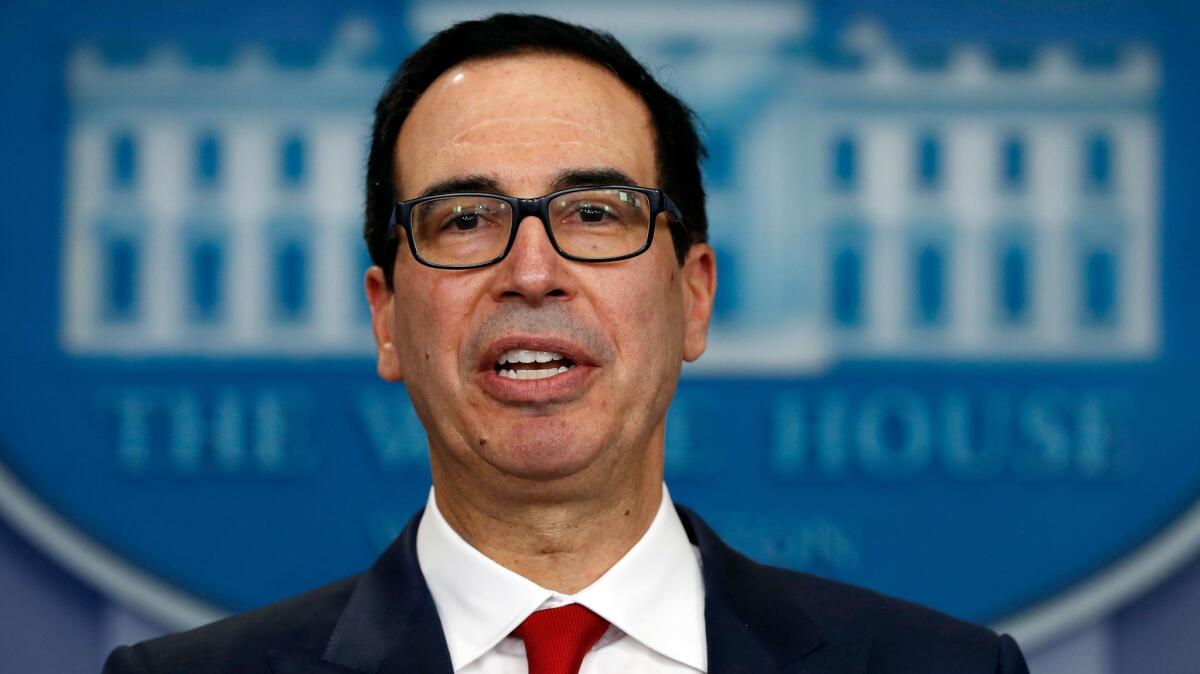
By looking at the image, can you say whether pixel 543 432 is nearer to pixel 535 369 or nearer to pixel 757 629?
pixel 535 369

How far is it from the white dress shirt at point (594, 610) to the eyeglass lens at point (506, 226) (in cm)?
36

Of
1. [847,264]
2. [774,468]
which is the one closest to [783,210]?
[847,264]

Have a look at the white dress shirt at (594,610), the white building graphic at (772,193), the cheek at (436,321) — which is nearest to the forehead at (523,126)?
the cheek at (436,321)

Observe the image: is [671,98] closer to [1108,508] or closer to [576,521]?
[576,521]

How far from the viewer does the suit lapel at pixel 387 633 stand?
5.25 feet

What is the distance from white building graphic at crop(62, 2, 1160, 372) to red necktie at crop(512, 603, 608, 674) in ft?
3.55

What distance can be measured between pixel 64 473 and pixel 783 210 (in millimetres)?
1467

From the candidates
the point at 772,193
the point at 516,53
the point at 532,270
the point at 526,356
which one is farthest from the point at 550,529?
the point at 772,193

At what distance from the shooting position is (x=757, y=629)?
1.69m

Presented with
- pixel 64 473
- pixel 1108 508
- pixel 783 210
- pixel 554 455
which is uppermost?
pixel 783 210

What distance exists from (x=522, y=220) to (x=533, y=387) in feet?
0.65

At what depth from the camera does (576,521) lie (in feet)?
5.54

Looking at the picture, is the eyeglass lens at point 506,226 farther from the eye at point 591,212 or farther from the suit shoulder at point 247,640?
the suit shoulder at point 247,640

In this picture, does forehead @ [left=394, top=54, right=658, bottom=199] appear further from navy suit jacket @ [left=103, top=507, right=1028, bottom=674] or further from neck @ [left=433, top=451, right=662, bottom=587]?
navy suit jacket @ [left=103, top=507, right=1028, bottom=674]
